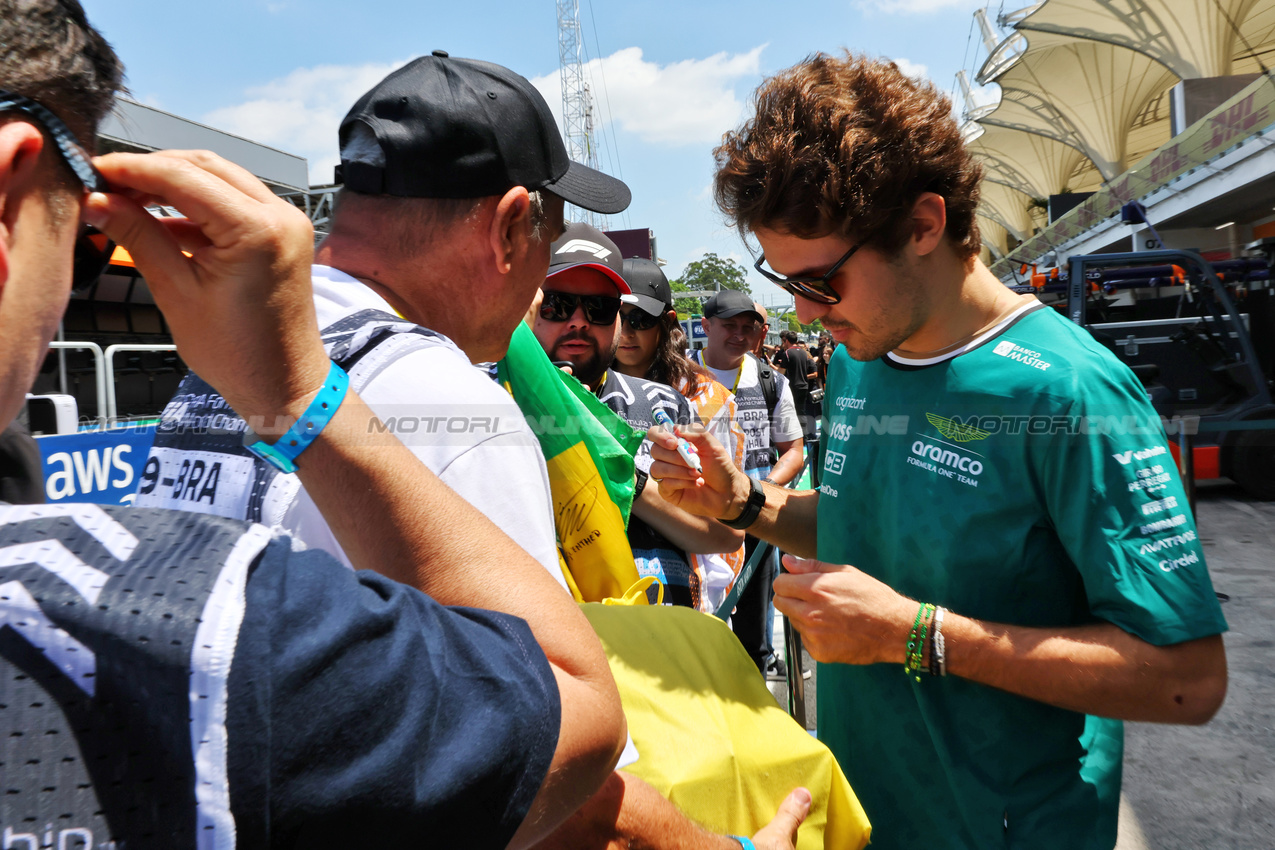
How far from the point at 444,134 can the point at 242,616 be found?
3.41 ft

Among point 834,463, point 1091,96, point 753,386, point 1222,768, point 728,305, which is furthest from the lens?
point 1091,96

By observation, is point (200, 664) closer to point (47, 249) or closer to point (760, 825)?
point (47, 249)

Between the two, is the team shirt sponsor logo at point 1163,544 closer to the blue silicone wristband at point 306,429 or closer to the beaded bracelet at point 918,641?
the beaded bracelet at point 918,641

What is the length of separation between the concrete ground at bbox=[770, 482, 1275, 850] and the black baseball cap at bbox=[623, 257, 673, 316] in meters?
2.40

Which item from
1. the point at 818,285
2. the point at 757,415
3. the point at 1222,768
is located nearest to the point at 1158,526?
the point at 818,285

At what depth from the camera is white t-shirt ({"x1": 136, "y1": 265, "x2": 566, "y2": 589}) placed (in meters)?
1.01

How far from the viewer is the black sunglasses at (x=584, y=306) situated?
11.5ft

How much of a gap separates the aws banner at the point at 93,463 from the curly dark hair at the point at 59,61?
172 inches

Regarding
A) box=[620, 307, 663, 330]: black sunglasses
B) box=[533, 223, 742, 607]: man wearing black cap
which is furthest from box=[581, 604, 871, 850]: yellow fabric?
box=[620, 307, 663, 330]: black sunglasses

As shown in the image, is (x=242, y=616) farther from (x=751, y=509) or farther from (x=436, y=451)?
(x=751, y=509)

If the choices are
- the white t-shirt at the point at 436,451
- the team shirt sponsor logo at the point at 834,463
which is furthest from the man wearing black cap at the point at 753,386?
the white t-shirt at the point at 436,451

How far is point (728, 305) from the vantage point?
5.95 meters

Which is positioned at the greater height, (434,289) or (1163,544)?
(434,289)

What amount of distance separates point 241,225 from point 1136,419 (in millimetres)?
1526
